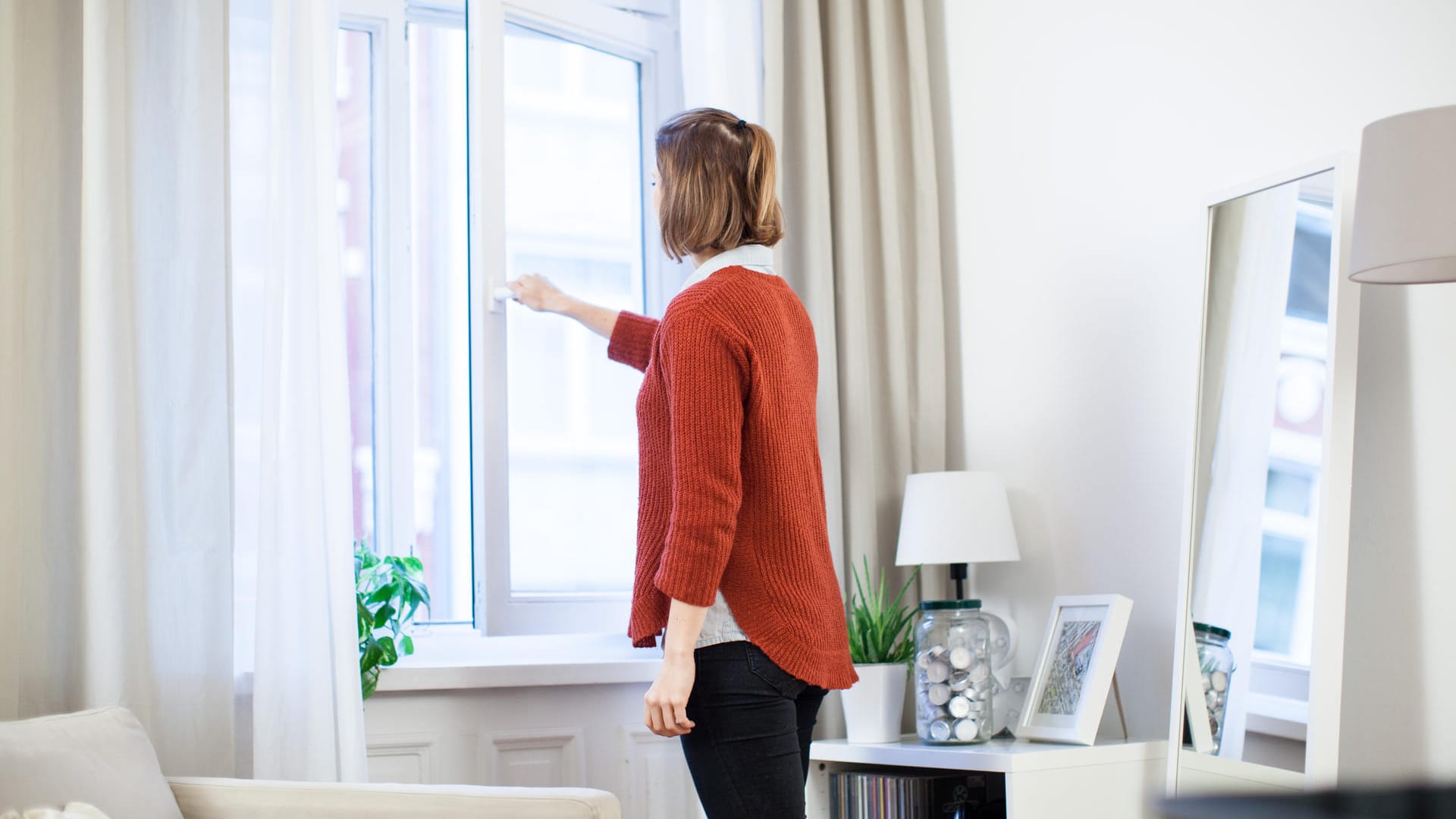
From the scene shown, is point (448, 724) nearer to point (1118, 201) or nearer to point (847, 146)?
point (847, 146)

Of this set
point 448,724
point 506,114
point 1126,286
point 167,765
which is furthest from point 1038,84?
point 167,765

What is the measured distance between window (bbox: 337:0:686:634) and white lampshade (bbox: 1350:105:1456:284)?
149 cm

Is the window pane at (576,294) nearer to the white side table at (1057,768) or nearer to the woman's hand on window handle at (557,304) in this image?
the woman's hand on window handle at (557,304)

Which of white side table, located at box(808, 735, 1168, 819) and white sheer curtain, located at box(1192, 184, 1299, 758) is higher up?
white sheer curtain, located at box(1192, 184, 1299, 758)

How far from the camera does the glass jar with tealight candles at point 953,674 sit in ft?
6.90

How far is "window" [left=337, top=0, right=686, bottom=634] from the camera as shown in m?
2.38

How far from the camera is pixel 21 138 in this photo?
1.87m

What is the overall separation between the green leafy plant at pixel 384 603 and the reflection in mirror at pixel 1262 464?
140 cm

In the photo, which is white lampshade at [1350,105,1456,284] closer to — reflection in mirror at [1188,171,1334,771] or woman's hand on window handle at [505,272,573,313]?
reflection in mirror at [1188,171,1334,771]

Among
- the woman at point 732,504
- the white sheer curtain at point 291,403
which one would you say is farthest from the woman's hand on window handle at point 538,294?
the woman at point 732,504

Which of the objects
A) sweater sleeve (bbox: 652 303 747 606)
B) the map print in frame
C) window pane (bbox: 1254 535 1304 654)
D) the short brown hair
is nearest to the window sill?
the map print in frame

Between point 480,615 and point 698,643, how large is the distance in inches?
37.4

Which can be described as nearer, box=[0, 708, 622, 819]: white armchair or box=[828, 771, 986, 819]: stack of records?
box=[0, 708, 622, 819]: white armchair

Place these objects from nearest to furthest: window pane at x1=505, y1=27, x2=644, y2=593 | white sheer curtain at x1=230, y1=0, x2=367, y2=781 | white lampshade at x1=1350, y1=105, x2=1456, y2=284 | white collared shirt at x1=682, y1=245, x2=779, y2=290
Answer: white lampshade at x1=1350, y1=105, x2=1456, y2=284
white collared shirt at x1=682, y1=245, x2=779, y2=290
white sheer curtain at x1=230, y1=0, x2=367, y2=781
window pane at x1=505, y1=27, x2=644, y2=593
